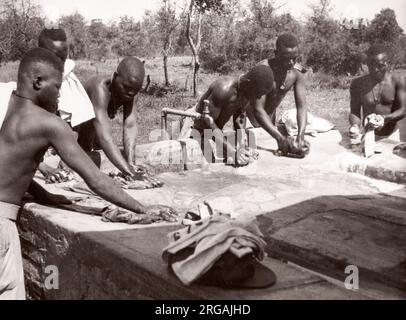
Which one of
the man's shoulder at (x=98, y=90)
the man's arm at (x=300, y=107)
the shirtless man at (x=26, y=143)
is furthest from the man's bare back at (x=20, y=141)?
the man's arm at (x=300, y=107)

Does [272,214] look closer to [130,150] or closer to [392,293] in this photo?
[392,293]

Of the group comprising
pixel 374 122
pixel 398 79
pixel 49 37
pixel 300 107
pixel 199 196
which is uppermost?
pixel 49 37

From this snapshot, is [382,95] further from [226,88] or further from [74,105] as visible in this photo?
[74,105]

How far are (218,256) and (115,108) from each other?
117 inches

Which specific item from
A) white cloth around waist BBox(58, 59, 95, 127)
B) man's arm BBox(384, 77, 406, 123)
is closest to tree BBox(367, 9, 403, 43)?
man's arm BBox(384, 77, 406, 123)

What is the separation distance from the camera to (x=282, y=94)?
6.50 metres

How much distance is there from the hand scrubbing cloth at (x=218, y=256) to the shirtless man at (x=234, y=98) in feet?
10.5

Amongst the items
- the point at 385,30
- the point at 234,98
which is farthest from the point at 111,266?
the point at 385,30

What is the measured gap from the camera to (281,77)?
6242 mm

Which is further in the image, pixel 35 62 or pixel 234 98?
pixel 234 98

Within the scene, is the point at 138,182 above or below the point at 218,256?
below

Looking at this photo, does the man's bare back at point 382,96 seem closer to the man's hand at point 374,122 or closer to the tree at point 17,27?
the man's hand at point 374,122

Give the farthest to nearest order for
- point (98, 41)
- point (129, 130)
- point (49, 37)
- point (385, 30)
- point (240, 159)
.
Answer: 1. point (98, 41)
2. point (385, 30)
3. point (240, 159)
4. point (129, 130)
5. point (49, 37)

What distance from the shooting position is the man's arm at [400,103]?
6.13 meters
